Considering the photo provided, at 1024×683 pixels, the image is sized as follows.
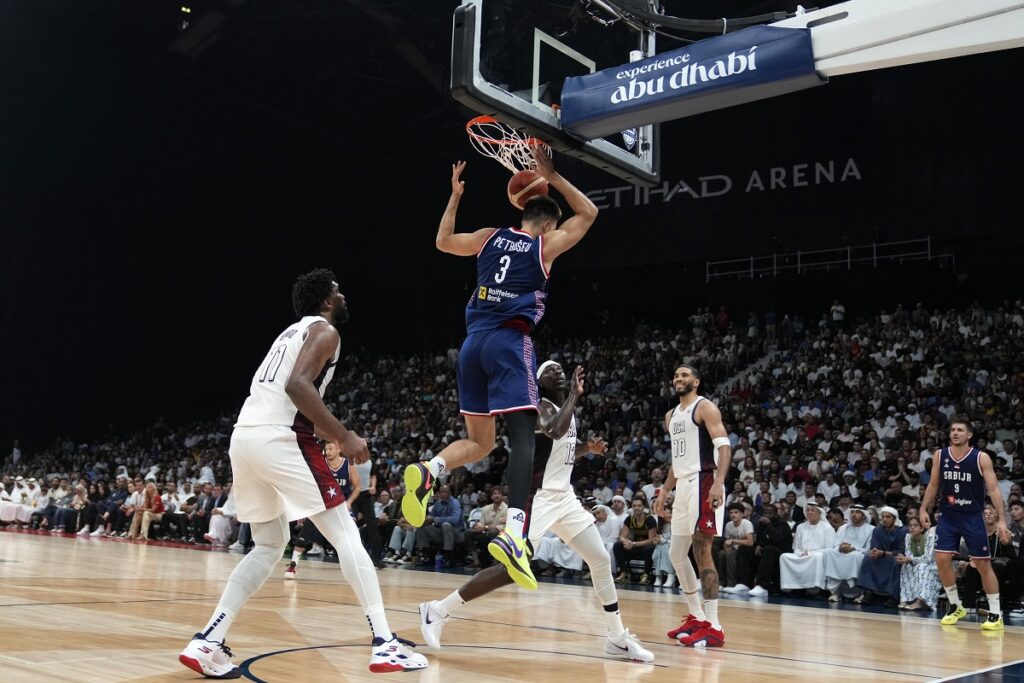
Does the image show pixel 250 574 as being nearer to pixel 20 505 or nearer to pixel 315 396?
pixel 315 396

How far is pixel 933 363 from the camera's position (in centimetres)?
1695

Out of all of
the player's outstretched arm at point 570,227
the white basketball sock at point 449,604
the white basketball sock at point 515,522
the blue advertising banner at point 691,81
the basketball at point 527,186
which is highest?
the blue advertising banner at point 691,81

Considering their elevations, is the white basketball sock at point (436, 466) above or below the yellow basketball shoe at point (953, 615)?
above

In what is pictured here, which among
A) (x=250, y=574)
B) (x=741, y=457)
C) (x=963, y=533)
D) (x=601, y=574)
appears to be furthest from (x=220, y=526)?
(x=250, y=574)

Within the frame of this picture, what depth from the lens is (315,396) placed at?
13.8ft

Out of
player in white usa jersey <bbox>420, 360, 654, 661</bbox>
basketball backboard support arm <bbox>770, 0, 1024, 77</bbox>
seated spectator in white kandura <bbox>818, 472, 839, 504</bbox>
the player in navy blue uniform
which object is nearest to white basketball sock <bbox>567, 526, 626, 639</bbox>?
player in white usa jersey <bbox>420, 360, 654, 661</bbox>

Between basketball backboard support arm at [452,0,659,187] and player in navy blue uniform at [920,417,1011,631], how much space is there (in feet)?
13.2

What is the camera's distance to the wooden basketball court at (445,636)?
463 centimetres

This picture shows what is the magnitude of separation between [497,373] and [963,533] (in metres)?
5.86

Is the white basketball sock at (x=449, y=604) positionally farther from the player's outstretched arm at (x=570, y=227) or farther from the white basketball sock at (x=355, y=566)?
the player's outstretched arm at (x=570, y=227)

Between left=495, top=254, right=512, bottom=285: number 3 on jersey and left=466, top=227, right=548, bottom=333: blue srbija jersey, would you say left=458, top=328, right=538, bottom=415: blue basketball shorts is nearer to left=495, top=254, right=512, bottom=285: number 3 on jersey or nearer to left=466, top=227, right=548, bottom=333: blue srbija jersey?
left=466, top=227, right=548, bottom=333: blue srbija jersey

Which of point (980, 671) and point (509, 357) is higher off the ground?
point (509, 357)

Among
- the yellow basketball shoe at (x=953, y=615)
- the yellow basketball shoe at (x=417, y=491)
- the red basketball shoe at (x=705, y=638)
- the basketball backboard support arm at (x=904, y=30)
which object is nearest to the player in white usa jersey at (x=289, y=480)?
the yellow basketball shoe at (x=417, y=491)

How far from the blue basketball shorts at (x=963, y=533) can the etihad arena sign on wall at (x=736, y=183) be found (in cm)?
1394
